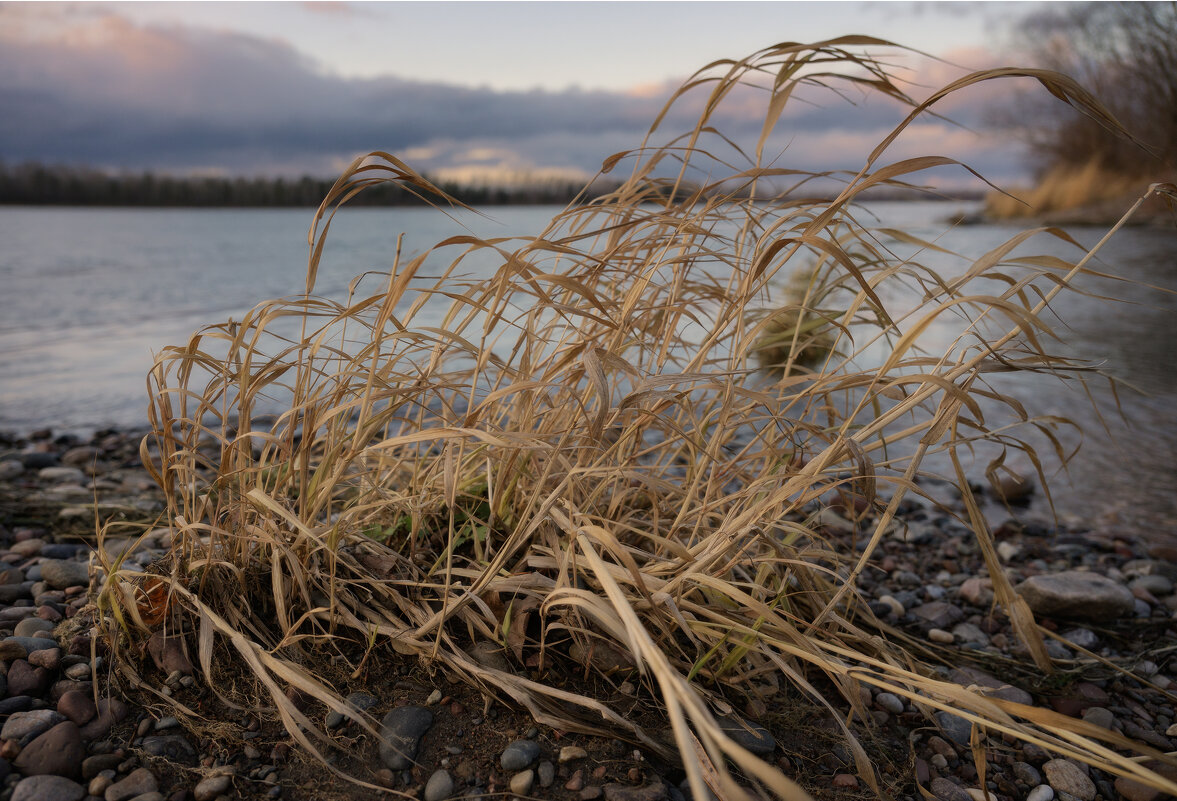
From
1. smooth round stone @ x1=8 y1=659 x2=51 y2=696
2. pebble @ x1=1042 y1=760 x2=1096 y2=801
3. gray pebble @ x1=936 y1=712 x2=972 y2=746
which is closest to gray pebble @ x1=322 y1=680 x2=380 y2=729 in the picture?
smooth round stone @ x1=8 y1=659 x2=51 y2=696

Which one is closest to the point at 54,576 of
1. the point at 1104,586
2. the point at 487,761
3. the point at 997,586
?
the point at 487,761

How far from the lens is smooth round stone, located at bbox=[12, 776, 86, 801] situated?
108 centimetres

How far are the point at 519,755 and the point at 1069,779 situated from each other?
3.39 feet

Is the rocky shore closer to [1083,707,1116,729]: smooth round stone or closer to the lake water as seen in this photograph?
[1083,707,1116,729]: smooth round stone

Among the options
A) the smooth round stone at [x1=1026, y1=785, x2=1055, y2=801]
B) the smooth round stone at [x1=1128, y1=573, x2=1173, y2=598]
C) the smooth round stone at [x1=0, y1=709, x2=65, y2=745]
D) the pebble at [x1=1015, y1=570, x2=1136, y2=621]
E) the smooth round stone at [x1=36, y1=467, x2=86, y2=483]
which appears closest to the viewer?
the smooth round stone at [x1=0, y1=709, x2=65, y2=745]

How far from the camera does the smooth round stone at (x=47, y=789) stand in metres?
1.08

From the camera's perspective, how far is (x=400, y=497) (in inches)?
56.4

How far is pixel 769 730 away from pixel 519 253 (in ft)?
3.16

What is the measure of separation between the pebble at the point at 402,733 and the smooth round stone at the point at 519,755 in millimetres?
147

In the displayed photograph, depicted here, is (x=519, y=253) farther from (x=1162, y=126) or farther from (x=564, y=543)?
(x=1162, y=126)

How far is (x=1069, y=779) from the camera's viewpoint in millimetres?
1355

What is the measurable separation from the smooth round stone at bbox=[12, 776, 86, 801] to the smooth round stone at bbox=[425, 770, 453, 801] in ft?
1.72

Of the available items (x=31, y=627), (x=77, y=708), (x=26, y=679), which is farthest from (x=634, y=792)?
(x=31, y=627)

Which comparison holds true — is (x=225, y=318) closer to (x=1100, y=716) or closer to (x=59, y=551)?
(x=59, y=551)
